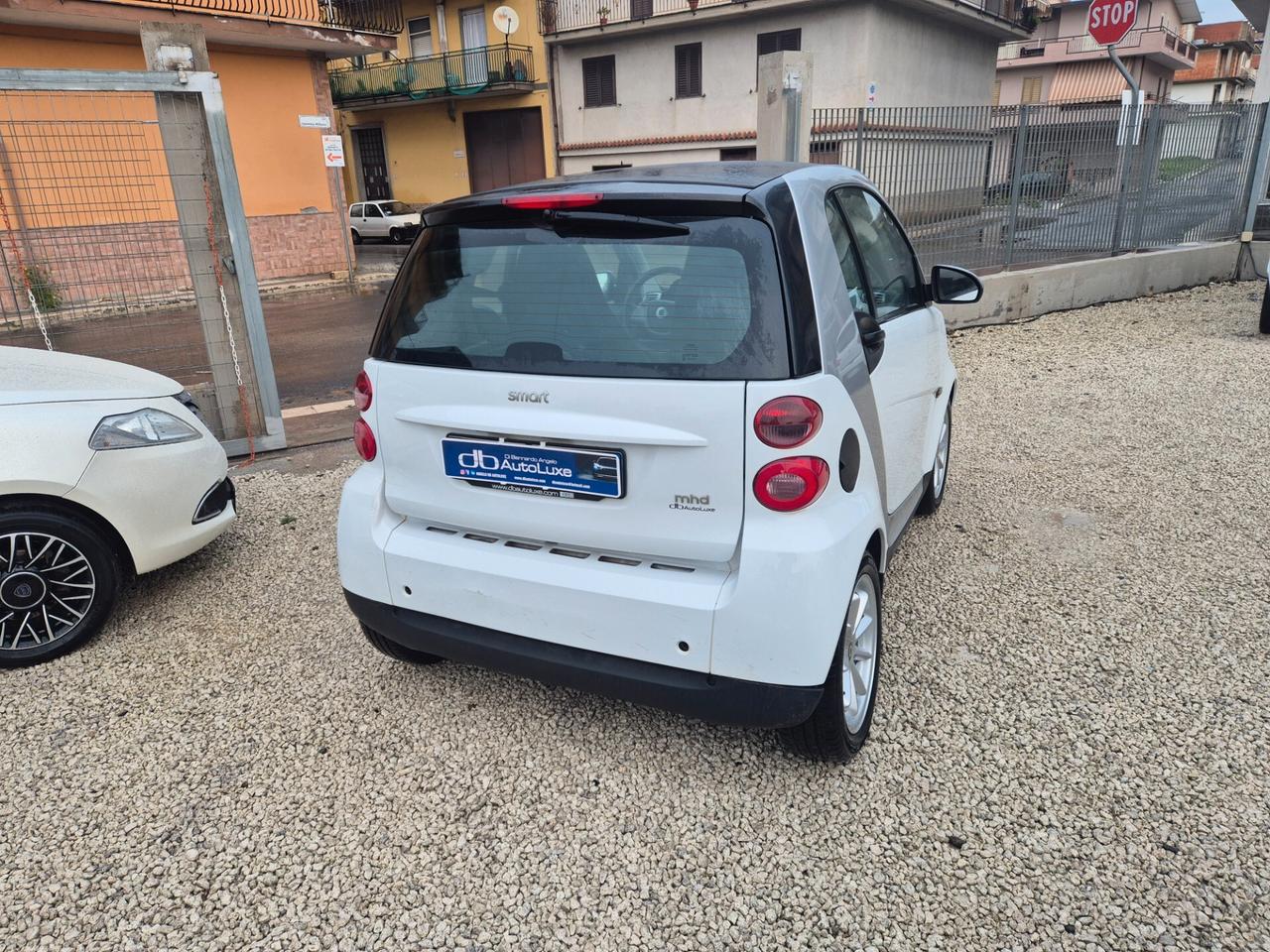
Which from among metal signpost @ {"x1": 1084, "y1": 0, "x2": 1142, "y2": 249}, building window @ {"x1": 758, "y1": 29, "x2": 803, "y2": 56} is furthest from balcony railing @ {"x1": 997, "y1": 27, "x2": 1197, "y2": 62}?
metal signpost @ {"x1": 1084, "y1": 0, "x2": 1142, "y2": 249}

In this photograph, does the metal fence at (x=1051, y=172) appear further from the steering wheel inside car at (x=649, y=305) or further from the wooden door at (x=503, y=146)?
the wooden door at (x=503, y=146)

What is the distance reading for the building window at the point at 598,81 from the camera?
92.9 feet

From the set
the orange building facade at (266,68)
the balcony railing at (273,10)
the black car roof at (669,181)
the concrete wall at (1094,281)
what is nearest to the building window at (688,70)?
the balcony railing at (273,10)

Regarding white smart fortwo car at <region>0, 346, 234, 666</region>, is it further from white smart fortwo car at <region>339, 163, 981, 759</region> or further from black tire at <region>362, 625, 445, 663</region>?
white smart fortwo car at <region>339, 163, 981, 759</region>

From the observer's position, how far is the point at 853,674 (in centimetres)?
270

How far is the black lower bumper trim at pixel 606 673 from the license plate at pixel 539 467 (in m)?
0.46

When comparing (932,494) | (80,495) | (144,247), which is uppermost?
(144,247)

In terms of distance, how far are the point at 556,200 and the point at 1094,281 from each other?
10169mm

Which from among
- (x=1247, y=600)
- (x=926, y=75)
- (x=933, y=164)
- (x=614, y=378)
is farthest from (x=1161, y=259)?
(x=926, y=75)

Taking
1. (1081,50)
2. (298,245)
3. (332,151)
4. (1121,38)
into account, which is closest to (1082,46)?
(1081,50)

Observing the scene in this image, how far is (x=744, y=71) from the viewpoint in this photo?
2555 cm

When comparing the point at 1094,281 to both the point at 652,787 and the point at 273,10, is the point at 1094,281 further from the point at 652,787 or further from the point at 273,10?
the point at 273,10

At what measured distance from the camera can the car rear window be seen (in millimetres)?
2287

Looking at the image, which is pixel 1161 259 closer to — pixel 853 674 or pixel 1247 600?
pixel 1247 600
